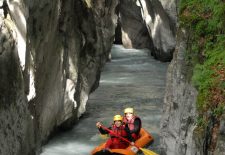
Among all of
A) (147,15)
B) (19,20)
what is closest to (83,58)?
(19,20)

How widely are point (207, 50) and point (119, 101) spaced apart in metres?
13.1

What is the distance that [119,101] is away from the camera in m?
21.9

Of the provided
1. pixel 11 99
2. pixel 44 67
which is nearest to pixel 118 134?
pixel 44 67

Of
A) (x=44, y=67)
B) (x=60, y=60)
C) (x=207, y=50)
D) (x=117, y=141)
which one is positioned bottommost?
(x=117, y=141)

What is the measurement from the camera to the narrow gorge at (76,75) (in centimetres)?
833

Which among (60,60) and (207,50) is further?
(60,60)

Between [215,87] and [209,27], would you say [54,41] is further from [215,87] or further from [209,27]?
[215,87]

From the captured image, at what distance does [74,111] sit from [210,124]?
9.70m

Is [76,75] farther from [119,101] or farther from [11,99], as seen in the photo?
[11,99]

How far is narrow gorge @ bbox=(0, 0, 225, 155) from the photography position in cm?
833

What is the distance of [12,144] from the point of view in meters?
10.6

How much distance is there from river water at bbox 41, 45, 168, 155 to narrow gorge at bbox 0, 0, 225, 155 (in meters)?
0.28

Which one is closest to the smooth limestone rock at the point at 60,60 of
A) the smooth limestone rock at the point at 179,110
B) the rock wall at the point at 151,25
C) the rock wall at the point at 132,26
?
the smooth limestone rock at the point at 179,110

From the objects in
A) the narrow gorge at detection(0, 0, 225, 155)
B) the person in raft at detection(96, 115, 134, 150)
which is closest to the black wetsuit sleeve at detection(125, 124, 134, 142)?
the person in raft at detection(96, 115, 134, 150)
